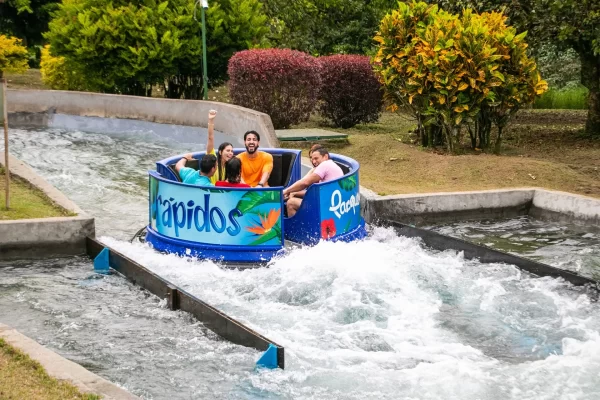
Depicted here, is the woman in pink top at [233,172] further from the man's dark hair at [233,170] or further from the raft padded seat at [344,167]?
the raft padded seat at [344,167]

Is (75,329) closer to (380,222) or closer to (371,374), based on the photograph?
(371,374)

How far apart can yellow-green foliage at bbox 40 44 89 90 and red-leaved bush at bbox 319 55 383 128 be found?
770 cm

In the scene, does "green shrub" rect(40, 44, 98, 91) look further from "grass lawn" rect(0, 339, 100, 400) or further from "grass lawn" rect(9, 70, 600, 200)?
"grass lawn" rect(0, 339, 100, 400)

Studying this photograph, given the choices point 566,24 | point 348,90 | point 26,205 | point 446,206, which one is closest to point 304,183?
point 446,206

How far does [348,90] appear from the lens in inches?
766

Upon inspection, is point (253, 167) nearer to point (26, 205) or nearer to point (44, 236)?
point (44, 236)

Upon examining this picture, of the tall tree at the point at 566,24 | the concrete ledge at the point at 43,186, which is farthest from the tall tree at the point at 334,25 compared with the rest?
the concrete ledge at the point at 43,186

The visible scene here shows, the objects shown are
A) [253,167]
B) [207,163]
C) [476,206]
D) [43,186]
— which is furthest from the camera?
[476,206]

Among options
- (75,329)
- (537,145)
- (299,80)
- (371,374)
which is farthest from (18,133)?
(371,374)

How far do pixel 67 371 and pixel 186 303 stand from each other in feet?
8.00

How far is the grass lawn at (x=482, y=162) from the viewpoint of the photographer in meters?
13.8

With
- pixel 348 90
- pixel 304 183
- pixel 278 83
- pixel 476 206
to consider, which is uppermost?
pixel 278 83

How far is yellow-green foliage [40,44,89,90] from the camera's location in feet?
80.0

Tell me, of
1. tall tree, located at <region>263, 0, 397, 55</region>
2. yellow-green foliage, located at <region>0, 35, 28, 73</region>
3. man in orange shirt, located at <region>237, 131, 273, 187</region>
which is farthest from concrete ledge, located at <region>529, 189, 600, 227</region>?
yellow-green foliage, located at <region>0, 35, 28, 73</region>
